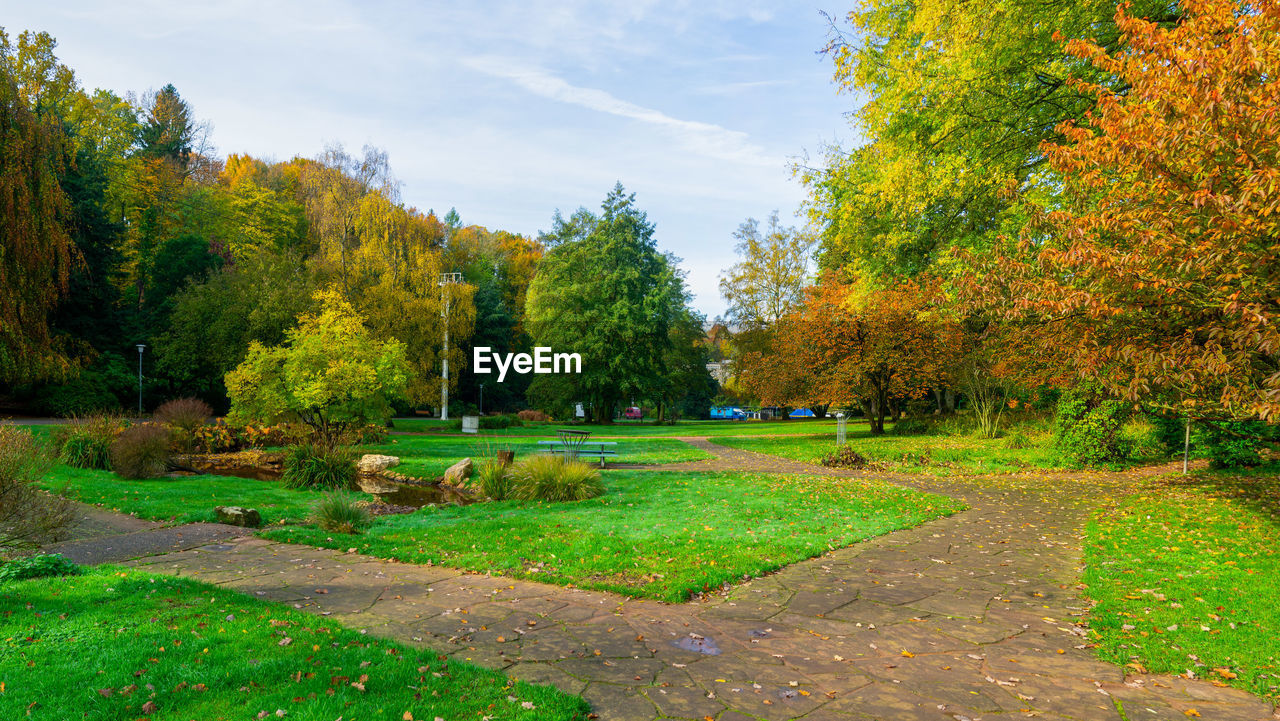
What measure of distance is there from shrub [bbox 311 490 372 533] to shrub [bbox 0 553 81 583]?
270 cm

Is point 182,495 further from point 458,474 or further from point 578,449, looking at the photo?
point 578,449

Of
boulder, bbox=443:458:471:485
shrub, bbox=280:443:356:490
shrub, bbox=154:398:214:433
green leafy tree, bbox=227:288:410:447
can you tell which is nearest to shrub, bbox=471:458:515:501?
boulder, bbox=443:458:471:485

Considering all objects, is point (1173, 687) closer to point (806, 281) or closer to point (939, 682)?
point (939, 682)

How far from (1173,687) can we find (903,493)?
24.1 feet

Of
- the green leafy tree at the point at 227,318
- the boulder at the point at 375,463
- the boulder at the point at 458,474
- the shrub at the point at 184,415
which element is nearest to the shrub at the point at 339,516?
the boulder at the point at 458,474

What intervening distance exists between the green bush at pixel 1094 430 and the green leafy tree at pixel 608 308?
2243 cm

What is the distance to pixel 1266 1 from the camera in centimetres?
484

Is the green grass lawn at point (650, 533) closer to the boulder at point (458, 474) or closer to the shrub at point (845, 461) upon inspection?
the boulder at point (458, 474)

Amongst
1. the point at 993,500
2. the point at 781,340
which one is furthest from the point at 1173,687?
the point at 781,340

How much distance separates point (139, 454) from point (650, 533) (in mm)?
10657

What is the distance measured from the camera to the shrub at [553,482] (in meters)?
10.2

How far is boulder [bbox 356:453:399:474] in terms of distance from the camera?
1479cm

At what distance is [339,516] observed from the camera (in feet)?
26.2

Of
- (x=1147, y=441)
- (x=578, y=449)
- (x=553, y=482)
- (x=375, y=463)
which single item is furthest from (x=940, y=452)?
(x=375, y=463)
